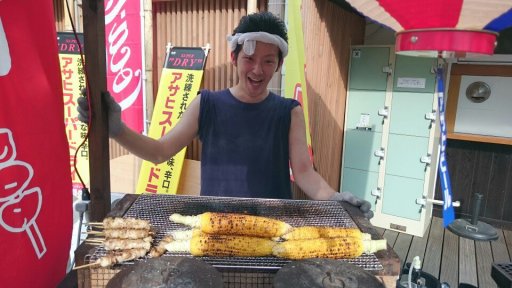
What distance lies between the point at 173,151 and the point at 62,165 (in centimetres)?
93

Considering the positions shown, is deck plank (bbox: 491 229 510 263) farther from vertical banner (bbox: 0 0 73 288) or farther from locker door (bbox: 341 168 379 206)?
vertical banner (bbox: 0 0 73 288)

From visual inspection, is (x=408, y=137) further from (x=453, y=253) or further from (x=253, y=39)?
(x=253, y=39)

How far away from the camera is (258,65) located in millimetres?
2564

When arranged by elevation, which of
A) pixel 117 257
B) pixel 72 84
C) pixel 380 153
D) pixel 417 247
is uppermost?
pixel 72 84

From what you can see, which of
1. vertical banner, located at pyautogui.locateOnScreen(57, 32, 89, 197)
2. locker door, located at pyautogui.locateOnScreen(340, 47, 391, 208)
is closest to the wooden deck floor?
locker door, located at pyautogui.locateOnScreen(340, 47, 391, 208)

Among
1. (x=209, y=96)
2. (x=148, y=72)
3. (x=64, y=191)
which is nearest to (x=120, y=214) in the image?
(x=64, y=191)

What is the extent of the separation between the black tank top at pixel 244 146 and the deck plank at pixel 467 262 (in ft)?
12.7

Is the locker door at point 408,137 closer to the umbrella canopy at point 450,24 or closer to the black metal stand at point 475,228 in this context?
the black metal stand at point 475,228

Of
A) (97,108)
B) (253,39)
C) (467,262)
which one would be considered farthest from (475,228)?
(97,108)

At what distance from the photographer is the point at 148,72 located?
6277mm

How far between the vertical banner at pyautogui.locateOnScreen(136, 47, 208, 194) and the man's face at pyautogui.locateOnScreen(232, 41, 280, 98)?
3.38 metres

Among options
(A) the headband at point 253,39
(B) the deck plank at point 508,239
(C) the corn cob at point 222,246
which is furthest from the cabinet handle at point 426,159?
(C) the corn cob at point 222,246

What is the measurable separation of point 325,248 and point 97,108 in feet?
4.38

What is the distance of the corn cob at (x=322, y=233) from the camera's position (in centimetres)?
170
